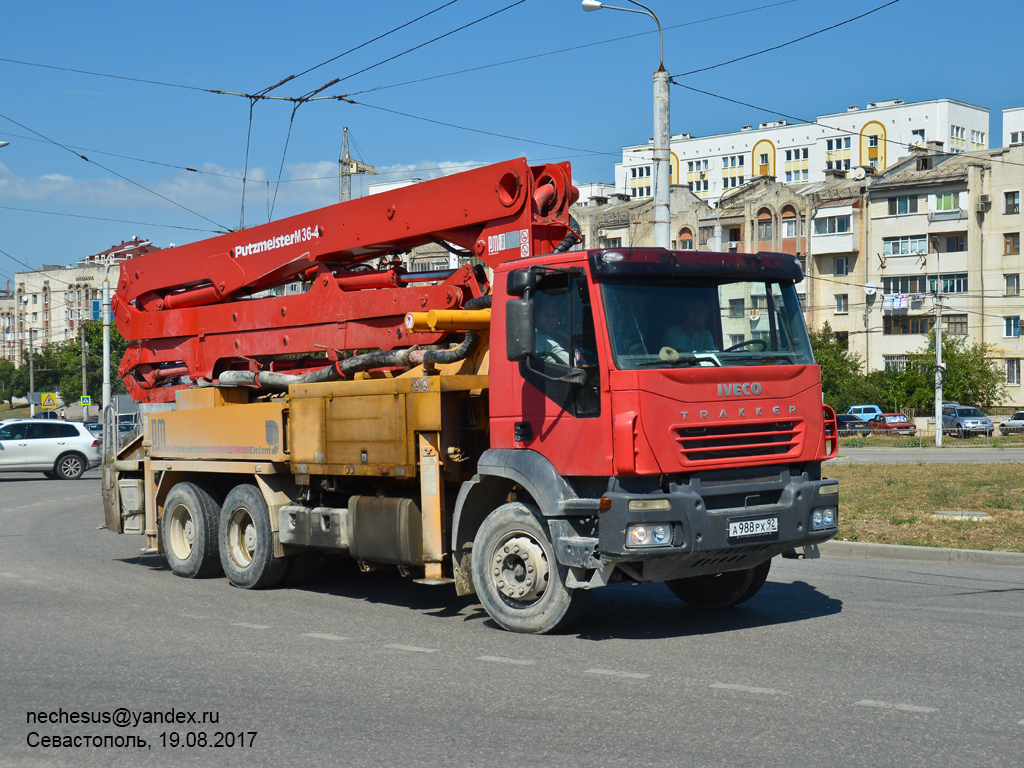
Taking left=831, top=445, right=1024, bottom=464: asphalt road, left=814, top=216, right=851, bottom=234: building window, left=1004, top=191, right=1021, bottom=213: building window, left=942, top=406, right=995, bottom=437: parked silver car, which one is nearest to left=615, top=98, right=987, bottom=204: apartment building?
left=814, top=216, right=851, bottom=234: building window

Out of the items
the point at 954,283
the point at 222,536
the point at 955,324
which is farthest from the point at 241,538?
the point at 954,283

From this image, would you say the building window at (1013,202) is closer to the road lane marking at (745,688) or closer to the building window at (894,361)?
the building window at (894,361)

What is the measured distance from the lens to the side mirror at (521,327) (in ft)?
26.0

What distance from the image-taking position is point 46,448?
32156mm

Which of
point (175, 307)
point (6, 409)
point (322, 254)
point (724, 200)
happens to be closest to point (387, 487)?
point (322, 254)

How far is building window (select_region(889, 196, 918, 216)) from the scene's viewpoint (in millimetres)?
70688

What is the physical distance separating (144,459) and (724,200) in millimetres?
70881

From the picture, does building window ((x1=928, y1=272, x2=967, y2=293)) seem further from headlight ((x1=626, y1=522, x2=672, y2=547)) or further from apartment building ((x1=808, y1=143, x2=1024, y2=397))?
headlight ((x1=626, y1=522, x2=672, y2=547))

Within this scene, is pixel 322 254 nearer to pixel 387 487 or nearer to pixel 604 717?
pixel 387 487

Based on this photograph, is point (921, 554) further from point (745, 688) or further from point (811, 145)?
point (811, 145)

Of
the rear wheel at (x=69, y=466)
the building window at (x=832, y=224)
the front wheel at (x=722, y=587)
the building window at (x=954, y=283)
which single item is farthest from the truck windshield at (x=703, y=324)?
the building window at (x=832, y=224)

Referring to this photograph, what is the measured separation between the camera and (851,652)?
297 inches

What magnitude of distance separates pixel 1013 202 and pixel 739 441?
217 ft

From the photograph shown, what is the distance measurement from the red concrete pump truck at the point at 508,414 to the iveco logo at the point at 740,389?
2 cm
